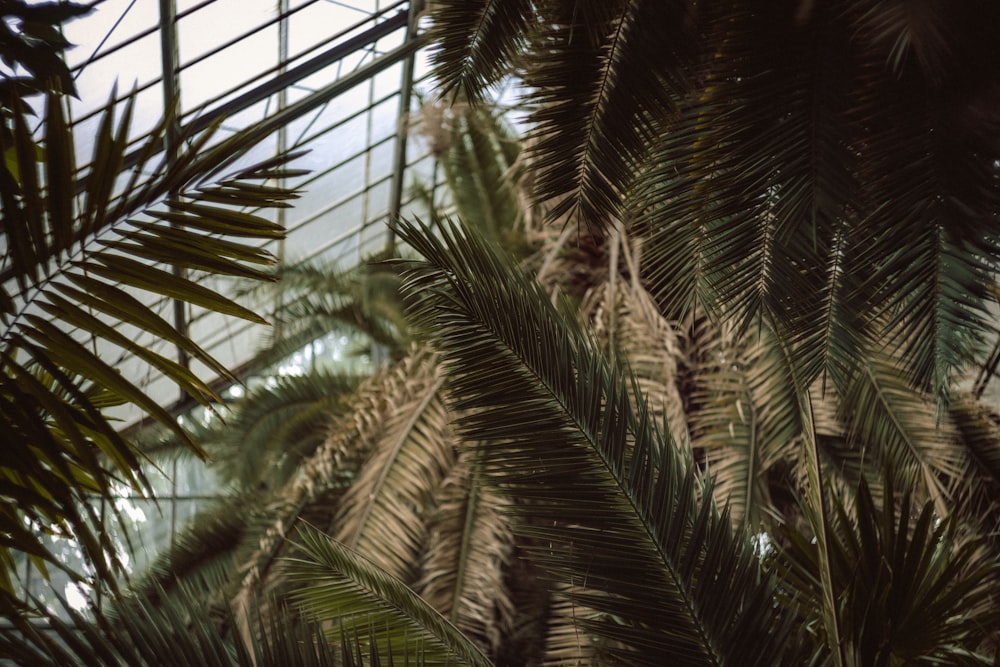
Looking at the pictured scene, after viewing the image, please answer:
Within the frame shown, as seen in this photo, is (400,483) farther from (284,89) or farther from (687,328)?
(284,89)

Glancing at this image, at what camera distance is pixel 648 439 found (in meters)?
2.21

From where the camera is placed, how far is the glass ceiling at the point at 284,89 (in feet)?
22.2

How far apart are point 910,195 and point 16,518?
244 cm

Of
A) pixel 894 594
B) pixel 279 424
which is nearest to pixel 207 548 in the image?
pixel 279 424

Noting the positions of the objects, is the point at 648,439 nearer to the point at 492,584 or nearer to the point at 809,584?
the point at 809,584

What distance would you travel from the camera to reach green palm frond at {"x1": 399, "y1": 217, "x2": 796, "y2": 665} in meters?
2.10

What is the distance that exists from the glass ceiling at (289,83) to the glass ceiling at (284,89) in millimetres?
14

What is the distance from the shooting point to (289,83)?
26.3 ft

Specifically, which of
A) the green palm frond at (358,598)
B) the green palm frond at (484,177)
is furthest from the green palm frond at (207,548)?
the green palm frond at (358,598)

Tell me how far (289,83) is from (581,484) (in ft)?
22.6

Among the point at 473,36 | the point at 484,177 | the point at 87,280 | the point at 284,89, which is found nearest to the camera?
the point at 87,280

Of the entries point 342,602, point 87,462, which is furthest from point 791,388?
point 87,462

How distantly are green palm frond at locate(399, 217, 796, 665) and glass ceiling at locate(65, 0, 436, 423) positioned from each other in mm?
3088

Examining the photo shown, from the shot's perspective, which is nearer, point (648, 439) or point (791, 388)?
point (648, 439)
